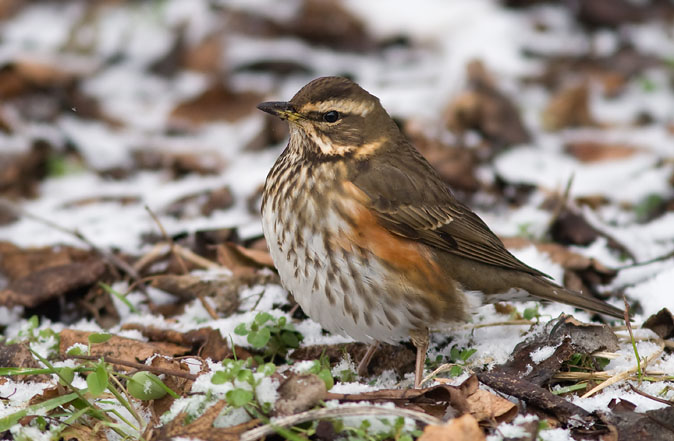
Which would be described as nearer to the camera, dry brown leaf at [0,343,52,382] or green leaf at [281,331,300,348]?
dry brown leaf at [0,343,52,382]

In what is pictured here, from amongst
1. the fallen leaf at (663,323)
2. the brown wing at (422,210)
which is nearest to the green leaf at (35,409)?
the brown wing at (422,210)

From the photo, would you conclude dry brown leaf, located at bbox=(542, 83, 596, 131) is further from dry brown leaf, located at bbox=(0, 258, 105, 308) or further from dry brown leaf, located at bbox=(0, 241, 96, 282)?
dry brown leaf, located at bbox=(0, 258, 105, 308)

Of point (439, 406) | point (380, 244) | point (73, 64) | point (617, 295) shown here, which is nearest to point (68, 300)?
point (380, 244)

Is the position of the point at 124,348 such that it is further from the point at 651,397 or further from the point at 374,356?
the point at 651,397

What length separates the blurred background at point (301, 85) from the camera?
6.75 m

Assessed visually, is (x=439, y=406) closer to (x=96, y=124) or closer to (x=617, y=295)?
(x=617, y=295)

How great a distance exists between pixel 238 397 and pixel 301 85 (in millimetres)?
6423

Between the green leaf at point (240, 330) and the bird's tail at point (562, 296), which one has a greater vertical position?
the bird's tail at point (562, 296)

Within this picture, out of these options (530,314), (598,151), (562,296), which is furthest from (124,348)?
(598,151)

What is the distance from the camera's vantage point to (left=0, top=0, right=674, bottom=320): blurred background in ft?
22.2

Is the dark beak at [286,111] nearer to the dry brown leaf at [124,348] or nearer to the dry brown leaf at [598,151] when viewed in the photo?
the dry brown leaf at [124,348]

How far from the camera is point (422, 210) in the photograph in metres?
4.68

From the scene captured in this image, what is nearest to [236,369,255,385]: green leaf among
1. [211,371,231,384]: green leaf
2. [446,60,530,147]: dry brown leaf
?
[211,371,231,384]: green leaf

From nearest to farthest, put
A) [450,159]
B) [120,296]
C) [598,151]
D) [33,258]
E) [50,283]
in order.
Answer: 1. [120,296]
2. [50,283]
3. [33,258]
4. [450,159]
5. [598,151]
